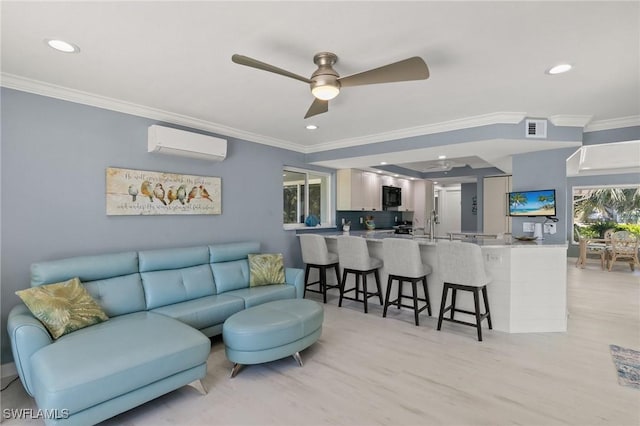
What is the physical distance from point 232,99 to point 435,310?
3.46m

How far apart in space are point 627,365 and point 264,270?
11.7 feet

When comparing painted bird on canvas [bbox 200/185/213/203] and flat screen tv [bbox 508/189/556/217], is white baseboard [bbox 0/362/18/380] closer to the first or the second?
painted bird on canvas [bbox 200/185/213/203]

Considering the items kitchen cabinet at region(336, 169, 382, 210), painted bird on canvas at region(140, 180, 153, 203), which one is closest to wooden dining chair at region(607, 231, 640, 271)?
kitchen cabinet at region(336, 169, 382, 210)

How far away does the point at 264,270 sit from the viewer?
3.88 metres

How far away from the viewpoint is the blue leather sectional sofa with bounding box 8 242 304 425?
1.86 m

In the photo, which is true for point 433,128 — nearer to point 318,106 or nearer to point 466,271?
point 466,271

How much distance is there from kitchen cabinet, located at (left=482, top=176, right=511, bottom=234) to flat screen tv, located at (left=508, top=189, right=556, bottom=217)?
Result: 2723 millimetres

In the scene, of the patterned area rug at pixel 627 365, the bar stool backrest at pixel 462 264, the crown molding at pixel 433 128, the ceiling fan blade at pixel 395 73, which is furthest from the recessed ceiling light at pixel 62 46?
the patterned area rug at pixel 627 365

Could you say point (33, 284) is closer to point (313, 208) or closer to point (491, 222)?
point (313, 208)

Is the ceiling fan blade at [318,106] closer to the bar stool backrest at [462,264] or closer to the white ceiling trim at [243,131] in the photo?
the white ceiling trim at [243,131]

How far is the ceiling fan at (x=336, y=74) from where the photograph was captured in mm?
1945

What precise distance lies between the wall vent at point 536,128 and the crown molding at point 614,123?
2.56 feet

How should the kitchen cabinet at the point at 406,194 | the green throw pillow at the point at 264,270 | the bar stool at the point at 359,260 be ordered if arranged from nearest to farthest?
the green throw pillow at the point at 264,270, the bar stool at the point at 359,260, the kitchen cabinet at the point at 406,194

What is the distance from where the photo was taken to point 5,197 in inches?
105
